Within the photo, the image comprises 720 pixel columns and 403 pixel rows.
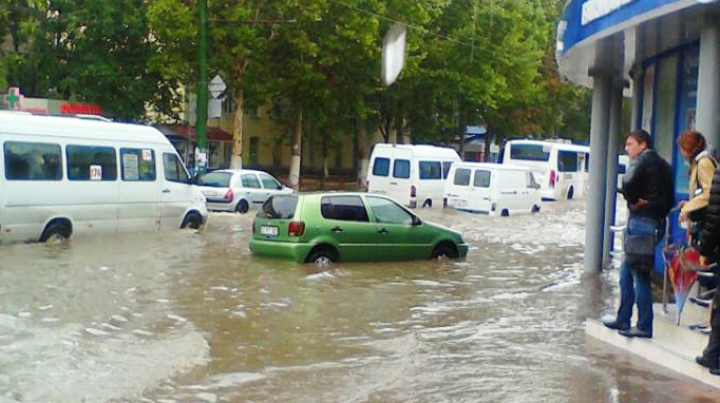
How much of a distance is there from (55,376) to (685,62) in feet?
30.0

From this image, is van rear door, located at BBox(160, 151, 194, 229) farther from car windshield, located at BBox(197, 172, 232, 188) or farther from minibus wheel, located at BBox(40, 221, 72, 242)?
car windshield, located at BBox(197, 172, 232, 188)

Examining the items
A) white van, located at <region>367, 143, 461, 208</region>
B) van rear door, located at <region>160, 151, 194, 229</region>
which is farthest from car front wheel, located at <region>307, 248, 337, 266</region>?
white van, located at <region>367, 143, 461, 208</region>

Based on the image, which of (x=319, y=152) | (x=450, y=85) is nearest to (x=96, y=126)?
(x=450, y=85)

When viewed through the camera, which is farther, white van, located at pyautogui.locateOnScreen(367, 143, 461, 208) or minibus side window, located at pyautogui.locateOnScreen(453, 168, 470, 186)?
white van, located at pyautogui.locateOnScreen(367, 143, 461, 208)

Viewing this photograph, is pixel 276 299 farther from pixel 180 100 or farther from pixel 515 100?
pixel 515 100

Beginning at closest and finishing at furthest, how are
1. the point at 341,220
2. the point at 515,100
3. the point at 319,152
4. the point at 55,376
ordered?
the point at 55,376 → the point at 341,220 → the point at 515,100 → the point at 319,152

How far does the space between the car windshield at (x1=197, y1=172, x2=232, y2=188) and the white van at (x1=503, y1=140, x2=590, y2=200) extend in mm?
20378

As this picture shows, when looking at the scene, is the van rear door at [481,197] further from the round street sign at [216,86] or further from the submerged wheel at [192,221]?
the submerged wheel at [192,221]

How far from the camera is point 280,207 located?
16328mm

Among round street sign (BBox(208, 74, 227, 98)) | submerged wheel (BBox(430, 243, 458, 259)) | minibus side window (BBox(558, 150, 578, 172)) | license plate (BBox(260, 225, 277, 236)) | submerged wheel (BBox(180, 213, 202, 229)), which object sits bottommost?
submerged wheel (BBox(430, 243, 458, 259))

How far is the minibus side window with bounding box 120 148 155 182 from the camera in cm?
1961

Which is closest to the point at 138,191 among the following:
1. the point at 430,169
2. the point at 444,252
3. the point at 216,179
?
the point at 444,252

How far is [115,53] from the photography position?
43.2m

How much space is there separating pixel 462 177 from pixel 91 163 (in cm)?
1603
